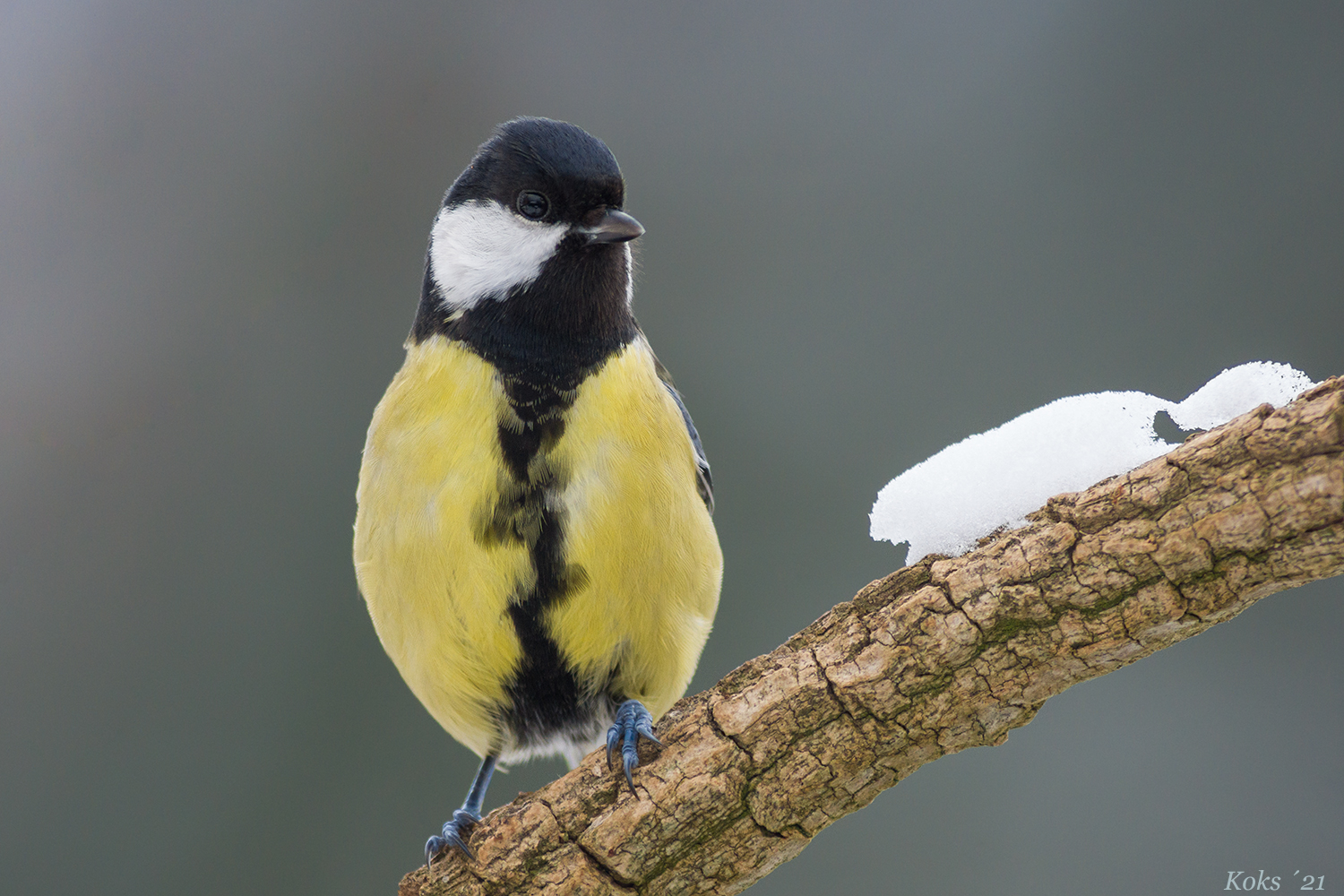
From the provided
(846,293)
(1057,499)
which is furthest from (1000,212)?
(1057,499)

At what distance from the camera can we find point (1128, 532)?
3.58 feet

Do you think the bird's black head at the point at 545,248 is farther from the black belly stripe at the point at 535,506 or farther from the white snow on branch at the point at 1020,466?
the white snow on branch at the point at 1020,466

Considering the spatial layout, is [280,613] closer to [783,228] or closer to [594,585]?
[594,585]

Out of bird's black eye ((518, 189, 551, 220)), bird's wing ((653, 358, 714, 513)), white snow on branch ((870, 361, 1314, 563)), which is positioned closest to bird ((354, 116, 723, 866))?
bird's black eye ((518, 189, 551, 220))

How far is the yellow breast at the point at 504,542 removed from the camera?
159cm

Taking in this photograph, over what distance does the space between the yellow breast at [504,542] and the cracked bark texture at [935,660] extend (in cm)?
29

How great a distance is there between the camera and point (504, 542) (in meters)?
1.58

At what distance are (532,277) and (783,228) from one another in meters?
1.75

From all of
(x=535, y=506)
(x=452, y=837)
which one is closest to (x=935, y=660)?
(x=535, y=506)

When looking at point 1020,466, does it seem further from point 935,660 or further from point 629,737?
point 629,737

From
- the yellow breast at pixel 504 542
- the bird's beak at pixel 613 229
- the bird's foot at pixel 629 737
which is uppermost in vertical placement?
the bird's beak at pixel 613 229

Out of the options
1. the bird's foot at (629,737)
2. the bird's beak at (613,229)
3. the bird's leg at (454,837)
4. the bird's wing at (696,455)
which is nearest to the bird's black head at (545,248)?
the bird's beak at (613,229)

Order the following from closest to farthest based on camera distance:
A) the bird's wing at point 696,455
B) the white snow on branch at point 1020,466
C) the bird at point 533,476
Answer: the white snow on branch at point 1020,466
the bird at point 533,476
the bird's wing at point 696,455

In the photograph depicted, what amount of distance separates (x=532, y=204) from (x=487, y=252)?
0.34ft
